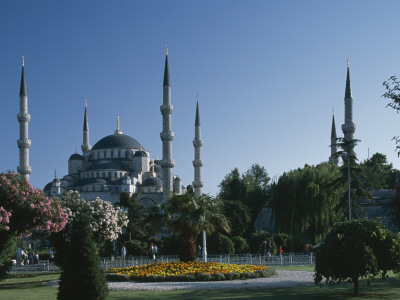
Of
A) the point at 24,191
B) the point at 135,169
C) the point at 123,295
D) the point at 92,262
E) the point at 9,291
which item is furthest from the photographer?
the point at 135,169

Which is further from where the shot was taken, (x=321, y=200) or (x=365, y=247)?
(x=321, y=200)

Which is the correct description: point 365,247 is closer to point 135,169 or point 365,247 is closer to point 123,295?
point 123,295

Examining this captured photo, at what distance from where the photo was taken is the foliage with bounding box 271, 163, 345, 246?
32719 millimetres

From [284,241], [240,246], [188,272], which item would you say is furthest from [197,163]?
[188,272]

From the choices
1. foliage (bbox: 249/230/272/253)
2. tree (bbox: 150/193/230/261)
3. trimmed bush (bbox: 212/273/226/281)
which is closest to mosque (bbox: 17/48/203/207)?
foliage (bbox: 249/230/272/253)

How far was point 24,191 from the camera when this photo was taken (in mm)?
16656

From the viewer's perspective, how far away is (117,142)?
254ft

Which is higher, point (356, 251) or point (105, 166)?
point (105, 166)

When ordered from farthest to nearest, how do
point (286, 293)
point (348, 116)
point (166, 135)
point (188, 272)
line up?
point (166, 135) < point (348, 116) < point (188, 272) < point (286, 293)

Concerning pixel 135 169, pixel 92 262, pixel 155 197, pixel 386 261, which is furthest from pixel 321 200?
pixel 135 169

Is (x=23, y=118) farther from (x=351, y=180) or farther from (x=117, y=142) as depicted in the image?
(x=351, y=180)

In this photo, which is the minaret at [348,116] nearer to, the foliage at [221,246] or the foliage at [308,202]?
the foliage at [308,202]

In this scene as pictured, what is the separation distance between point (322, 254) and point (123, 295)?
5456 mm

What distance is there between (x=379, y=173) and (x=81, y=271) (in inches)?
2262
